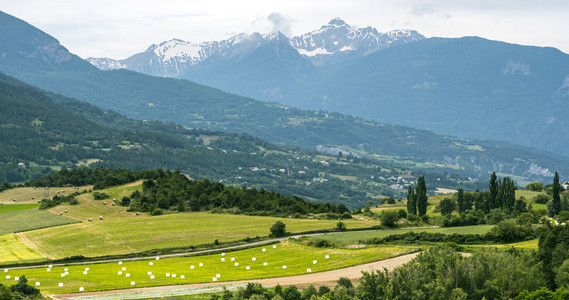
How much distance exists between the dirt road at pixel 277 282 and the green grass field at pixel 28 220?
2555 inches

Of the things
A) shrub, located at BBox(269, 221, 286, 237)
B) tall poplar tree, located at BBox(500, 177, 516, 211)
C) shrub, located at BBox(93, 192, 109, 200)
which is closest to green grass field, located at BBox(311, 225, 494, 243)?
shrub, located at BBox(269, 221, 286, 237)

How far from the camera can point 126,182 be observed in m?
192

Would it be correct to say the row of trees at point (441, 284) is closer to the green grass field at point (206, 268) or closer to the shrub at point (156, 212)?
the green grass field at point (206, 268)

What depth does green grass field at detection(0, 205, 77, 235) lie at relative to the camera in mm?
143875

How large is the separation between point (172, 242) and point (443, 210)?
69756 millimetres

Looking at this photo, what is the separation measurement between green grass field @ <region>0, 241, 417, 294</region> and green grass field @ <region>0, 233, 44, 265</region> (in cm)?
1145

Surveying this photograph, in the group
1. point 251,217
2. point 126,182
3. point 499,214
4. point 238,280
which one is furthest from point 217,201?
point 238,280

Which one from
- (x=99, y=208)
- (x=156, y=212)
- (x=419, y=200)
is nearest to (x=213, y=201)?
(x=156, y=212)

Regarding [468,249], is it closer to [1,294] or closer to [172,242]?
[172,242]

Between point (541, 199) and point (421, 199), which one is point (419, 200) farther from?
point (541, 199)

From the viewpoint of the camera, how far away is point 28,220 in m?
152

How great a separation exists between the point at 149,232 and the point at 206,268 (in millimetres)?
36436

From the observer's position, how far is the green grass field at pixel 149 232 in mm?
124250

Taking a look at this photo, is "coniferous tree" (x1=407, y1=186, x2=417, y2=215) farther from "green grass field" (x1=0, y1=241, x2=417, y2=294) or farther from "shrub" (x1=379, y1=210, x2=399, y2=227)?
"green grass field" (x1=0, y1=241, x2=417, y2=294)
